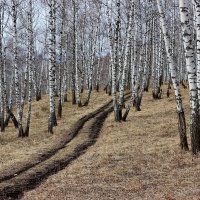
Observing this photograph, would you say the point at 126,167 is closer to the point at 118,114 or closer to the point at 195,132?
the point at 195,132

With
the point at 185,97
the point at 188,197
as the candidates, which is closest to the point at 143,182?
the point at 188,197

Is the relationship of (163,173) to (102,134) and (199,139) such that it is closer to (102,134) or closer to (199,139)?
(199,139)

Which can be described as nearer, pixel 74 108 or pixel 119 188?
Answer: pixel 119 188

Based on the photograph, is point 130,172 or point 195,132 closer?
point 130,172

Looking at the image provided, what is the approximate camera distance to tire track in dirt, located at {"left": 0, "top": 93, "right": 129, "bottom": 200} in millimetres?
13297

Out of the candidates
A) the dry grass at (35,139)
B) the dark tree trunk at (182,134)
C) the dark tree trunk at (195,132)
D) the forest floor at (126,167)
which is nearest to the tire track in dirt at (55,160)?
the forest floor at (126,167)

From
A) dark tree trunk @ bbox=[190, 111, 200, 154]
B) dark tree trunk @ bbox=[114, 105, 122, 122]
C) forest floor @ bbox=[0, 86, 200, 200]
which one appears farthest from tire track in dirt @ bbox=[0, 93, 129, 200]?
dark tree trunk @ bbox=[190, 111, 200, 154]

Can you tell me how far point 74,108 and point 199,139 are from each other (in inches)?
948

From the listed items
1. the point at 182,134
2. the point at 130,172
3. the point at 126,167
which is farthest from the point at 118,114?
the point at 130,172

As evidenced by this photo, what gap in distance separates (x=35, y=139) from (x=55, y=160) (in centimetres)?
729

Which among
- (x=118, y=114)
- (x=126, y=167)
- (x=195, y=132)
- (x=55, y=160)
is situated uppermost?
(x=118, y=114)

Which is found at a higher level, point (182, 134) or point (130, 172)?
point (182, 134)

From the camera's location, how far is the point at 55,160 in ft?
57.5

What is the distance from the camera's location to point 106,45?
61.0 metres
